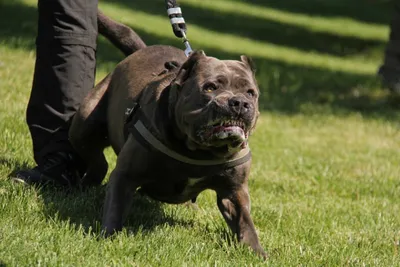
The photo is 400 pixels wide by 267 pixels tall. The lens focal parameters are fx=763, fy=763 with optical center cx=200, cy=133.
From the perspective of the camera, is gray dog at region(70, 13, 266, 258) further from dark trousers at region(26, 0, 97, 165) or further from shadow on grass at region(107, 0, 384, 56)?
shadow on grass at region(107, 0, 384, 56)

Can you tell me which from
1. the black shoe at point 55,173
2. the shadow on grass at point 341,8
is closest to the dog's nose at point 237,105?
the black shoe at point 55,173

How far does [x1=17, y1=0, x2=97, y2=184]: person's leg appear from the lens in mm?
5363

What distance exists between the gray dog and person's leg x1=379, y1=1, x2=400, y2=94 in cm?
1037

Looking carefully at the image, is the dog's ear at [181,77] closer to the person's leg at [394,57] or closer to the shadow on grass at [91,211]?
the shadow on grass at [91,211]

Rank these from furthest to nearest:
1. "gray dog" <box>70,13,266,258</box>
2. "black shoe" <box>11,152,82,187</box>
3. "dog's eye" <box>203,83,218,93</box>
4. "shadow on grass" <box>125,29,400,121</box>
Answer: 1. "shadow on grass" <box>125,29,400,121</box>
2. "black shoe" <box>11,152,82,187</box>
3. "dog's eye" <box>203,83,218,93</box>
4. "gray dog" <box>70,13,266,258</box>

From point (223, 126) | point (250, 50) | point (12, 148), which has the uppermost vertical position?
point (223, 126)

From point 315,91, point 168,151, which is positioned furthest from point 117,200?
point 315,91

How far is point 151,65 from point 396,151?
5.90 meters

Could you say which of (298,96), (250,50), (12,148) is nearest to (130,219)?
(12,148)

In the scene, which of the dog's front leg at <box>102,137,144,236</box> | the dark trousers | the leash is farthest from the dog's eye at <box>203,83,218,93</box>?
the dark trousers

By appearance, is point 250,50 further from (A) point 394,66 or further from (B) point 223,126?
(B) point 223,126

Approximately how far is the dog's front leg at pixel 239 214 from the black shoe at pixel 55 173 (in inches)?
50.1

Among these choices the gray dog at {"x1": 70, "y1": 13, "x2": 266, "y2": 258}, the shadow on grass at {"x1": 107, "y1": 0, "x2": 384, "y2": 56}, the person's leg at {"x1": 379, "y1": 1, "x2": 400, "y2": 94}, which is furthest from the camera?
the shadow on grass at {"x1": 107, "y1": 0, "x2": 384, "y2": 56}

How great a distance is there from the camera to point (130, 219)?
4973 mm
